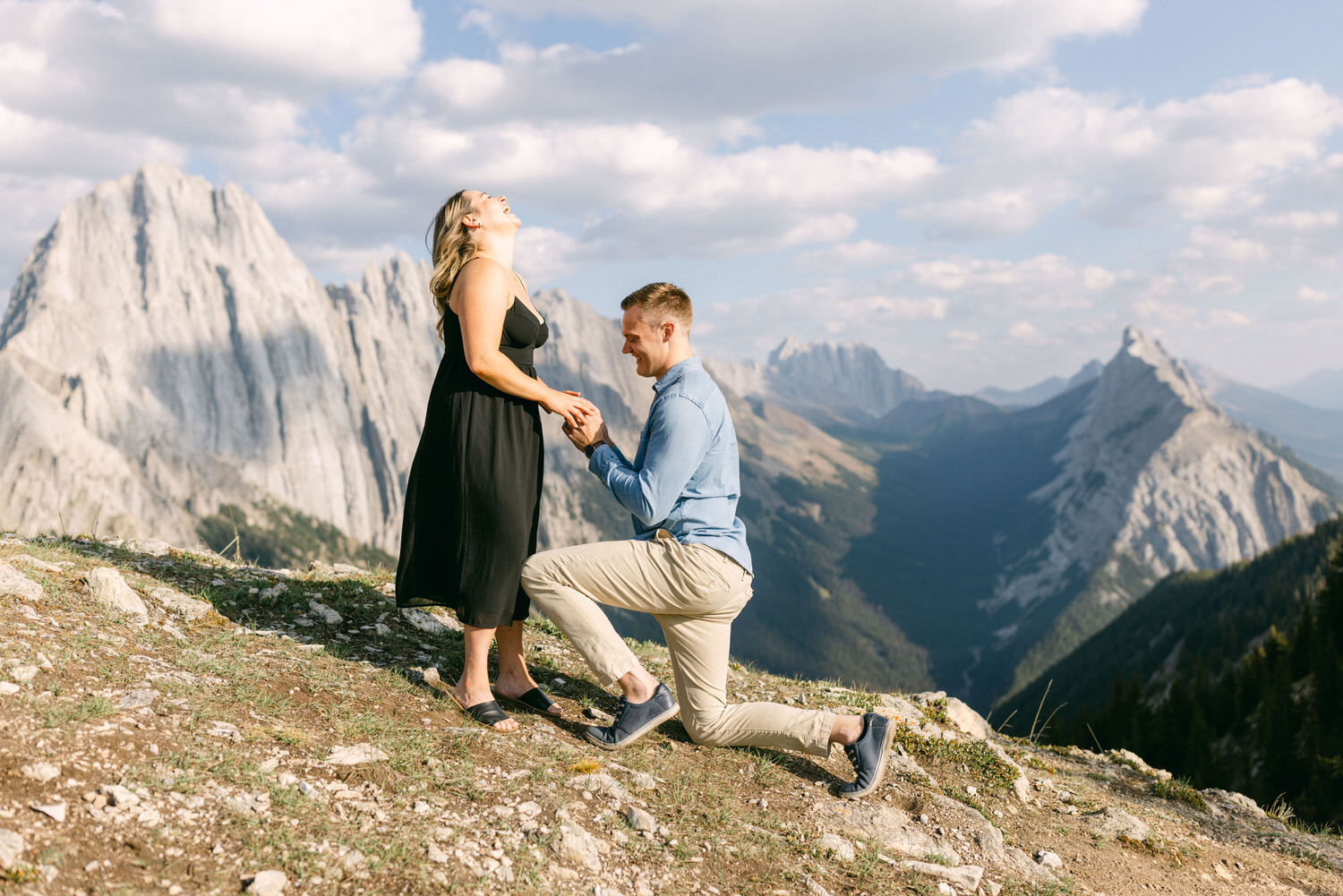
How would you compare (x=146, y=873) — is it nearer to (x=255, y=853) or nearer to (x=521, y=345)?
(x=255, y=853)

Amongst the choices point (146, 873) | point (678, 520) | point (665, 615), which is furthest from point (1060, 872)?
point (146, 873)

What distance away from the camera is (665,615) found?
7867mm

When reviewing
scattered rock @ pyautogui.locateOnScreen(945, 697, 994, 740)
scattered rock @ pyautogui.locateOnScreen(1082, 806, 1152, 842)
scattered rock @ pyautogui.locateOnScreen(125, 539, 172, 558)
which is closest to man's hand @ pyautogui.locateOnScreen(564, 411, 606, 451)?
scattered rock @ pyautogui.locateOnScreen(1082, 806, 1152, 842)

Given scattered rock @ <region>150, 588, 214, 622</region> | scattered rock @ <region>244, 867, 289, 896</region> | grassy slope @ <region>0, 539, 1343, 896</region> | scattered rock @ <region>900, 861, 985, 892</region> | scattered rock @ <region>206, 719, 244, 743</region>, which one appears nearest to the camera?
scattered rock @ <region>244, 867, 289, 896</region>

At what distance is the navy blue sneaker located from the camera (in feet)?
24.9

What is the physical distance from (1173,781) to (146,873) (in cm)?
1351

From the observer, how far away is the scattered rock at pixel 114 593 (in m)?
8.10

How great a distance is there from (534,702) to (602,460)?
2.91 metres

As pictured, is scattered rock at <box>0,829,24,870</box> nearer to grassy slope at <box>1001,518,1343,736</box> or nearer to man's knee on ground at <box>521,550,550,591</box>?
man's knee on ground at <box>521,550,550,591</box>

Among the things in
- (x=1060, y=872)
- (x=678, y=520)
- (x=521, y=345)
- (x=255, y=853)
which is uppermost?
(x=521, y=345)

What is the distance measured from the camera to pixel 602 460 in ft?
24.9

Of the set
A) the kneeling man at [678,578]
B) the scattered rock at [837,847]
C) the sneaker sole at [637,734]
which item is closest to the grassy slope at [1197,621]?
the kneeling man at [678,578]

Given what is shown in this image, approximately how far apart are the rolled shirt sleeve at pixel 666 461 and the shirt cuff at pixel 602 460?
0.15 meters

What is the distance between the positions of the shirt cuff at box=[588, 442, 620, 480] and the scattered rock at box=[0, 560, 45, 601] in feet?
19.0
